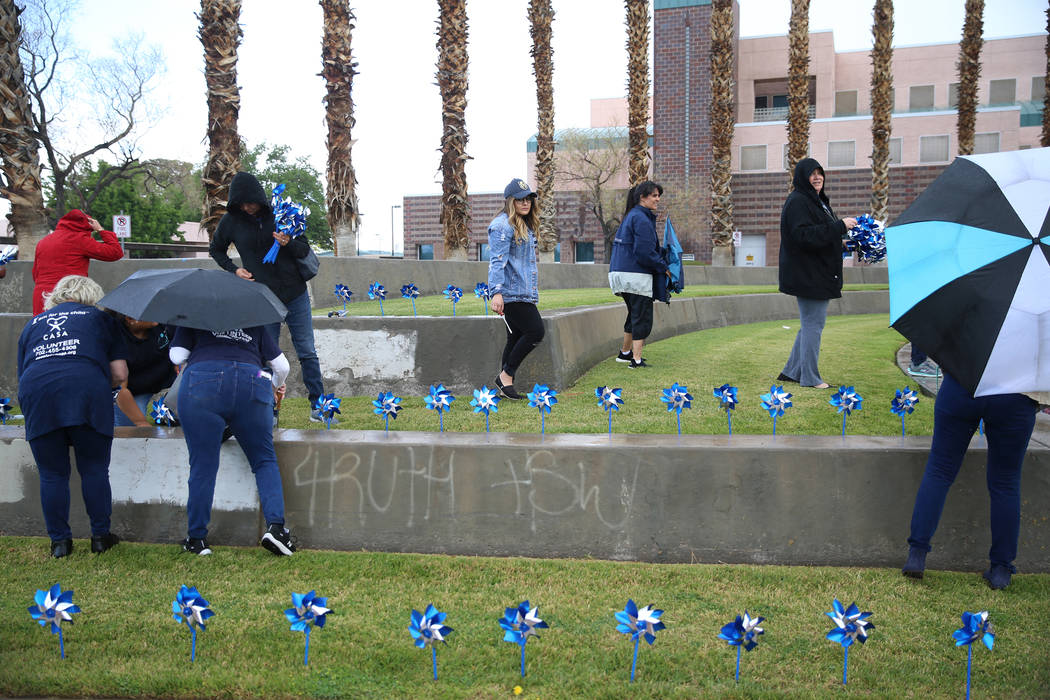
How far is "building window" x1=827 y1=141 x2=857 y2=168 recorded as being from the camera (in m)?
44.9

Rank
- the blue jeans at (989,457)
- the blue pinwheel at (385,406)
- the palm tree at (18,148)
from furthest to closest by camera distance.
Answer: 1. the palm tree at (18,148)
2. the blue pinwheel at (385,406)
3. the blue jeans at (989,457)

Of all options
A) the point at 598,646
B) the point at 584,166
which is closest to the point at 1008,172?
the point at 598,646

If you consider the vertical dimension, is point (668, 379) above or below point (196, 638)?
above

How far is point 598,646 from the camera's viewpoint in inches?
156

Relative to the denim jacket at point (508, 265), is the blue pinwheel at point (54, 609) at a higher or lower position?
lower

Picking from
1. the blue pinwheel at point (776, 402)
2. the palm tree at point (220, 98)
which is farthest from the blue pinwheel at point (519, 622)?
the palm tree at point (220, 98)

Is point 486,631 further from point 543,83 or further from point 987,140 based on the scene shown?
point 987,140

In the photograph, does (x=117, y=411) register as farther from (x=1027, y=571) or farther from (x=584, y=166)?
(x=584, y=166)

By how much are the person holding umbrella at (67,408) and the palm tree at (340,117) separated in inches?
400

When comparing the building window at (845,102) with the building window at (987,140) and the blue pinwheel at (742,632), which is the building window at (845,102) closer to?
the building window at (987,140)

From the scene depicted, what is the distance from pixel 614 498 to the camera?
16.6 ft

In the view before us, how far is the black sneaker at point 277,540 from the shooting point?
4.99 metres

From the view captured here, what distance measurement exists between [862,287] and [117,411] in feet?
62.8

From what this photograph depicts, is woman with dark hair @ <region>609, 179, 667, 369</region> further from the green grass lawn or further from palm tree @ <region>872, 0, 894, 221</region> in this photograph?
palm tree @ <region>872, 0, 894, 221</region>
